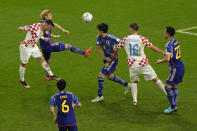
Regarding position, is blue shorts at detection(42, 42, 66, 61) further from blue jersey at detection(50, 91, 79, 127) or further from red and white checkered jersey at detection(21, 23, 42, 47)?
blue jersey at detection(50, 91, 79, 127)

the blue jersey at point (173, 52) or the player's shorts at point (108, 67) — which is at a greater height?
the blue jersey at point (173, 52)

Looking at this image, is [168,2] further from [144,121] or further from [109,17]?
[144,121]

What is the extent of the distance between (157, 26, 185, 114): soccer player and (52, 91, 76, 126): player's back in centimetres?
306

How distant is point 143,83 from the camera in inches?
543

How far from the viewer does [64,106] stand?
8789 mm

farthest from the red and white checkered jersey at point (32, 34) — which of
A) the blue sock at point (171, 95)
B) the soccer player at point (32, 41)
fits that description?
the blue sock at point (171, 95)

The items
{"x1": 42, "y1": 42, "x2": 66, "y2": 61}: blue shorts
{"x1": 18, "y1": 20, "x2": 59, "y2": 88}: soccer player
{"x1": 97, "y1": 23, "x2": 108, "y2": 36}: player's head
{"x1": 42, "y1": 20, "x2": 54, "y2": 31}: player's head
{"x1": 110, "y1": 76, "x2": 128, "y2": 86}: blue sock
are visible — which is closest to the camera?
{"x1": 97, "y1": 23, "x2": 108, "y2": 36}: player's head

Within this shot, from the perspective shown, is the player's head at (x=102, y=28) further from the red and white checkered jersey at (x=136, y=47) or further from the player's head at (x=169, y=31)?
the player's head at (x=169, y=31)

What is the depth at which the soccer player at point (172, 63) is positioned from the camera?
10.8m

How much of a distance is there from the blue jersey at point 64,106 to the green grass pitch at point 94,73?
176 cm

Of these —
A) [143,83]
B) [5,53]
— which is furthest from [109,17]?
[143,83]

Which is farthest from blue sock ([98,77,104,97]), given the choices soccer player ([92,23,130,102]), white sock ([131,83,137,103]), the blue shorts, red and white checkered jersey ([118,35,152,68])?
the blue shorts

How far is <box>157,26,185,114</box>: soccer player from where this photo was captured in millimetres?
10750

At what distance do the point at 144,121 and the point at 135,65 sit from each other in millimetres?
1560
